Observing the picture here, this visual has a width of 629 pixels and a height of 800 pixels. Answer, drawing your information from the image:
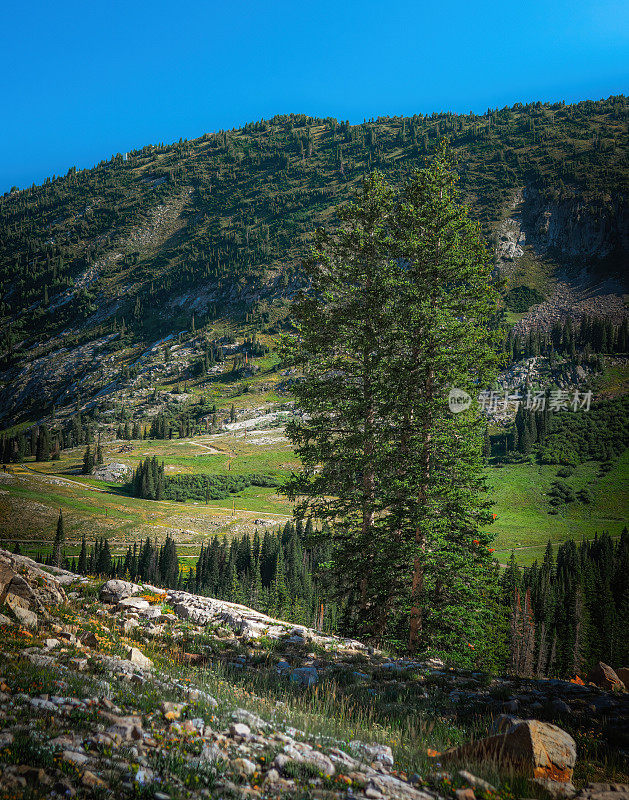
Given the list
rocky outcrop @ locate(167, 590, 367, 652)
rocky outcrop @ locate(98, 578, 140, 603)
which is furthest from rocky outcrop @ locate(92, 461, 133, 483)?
rocky outcrop @ locate(167, 590, 367, 652)

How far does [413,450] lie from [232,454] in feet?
590

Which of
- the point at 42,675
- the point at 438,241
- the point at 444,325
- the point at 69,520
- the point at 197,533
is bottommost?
the point at 197,533

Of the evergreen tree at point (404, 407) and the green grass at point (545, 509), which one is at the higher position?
the evergreen tree at point (404, 407)

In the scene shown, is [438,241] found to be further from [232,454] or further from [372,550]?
[232,454]

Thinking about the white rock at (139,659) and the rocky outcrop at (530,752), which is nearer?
the rocky outcrop at (530,752)

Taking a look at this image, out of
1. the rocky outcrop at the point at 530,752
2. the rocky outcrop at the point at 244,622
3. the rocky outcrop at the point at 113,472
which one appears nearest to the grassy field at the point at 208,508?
the rocky outcrop at the point at 113,472

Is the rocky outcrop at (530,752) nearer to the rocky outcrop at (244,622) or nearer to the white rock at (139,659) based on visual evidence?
the white rock at (139,659)

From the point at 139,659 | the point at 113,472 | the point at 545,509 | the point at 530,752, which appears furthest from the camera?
the point at 113,472

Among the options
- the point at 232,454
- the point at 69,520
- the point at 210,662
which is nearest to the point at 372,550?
the point at 210,662

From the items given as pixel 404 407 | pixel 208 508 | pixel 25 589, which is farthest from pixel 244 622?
pixel 208 508

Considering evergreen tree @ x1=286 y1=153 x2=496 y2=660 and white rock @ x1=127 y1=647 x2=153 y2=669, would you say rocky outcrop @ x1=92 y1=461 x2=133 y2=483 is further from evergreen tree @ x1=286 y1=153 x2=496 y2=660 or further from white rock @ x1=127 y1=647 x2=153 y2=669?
white rock @ x1=127 y1=647 x2=153 y2=669

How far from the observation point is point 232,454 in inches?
7466

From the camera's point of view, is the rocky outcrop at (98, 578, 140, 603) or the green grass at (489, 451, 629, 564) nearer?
the rocky outcrop at (98, 578, 140, 603)

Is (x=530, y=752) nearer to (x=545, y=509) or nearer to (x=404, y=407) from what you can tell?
(x=404, y=407)
